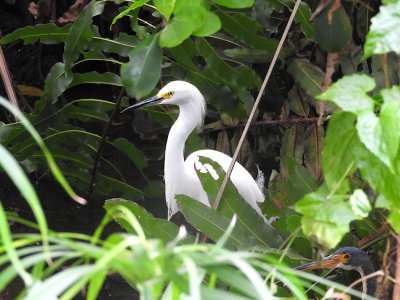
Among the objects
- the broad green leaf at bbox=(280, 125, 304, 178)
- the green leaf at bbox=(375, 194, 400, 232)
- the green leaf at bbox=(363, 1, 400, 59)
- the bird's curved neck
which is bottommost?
the bird's curved neck

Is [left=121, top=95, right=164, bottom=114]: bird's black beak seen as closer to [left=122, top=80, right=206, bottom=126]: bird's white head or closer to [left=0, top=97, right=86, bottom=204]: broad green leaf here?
[left=122, top=80, right=206, bottom=126]: bird's white head

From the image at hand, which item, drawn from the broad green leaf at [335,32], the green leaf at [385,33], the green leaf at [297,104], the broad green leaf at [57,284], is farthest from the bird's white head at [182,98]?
the broad green leaf at [57,284]

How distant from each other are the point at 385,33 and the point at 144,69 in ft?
2.16

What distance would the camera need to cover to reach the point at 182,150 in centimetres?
286

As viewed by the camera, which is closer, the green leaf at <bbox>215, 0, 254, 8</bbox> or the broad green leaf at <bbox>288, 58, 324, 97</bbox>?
the green leaf at <bbox>215, 0, 254, 8</bbox>

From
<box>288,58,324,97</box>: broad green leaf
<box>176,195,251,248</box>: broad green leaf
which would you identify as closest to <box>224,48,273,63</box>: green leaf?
<box>288,58,324,97</box>: broad green leaf

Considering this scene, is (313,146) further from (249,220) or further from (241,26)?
(249,220)

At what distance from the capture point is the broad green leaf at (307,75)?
101 inches

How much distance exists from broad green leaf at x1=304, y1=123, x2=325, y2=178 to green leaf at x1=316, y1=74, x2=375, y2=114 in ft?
5.05

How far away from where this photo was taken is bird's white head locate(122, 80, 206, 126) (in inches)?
109

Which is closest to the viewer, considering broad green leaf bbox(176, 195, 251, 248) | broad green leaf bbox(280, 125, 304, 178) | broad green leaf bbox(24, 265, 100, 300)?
broad green leaf bbox(24, 265, 100, 300)

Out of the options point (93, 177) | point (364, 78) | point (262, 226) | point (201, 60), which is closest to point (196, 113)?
point (201, 60)

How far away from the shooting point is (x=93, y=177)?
3092 mm

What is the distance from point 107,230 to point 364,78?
2403mm
